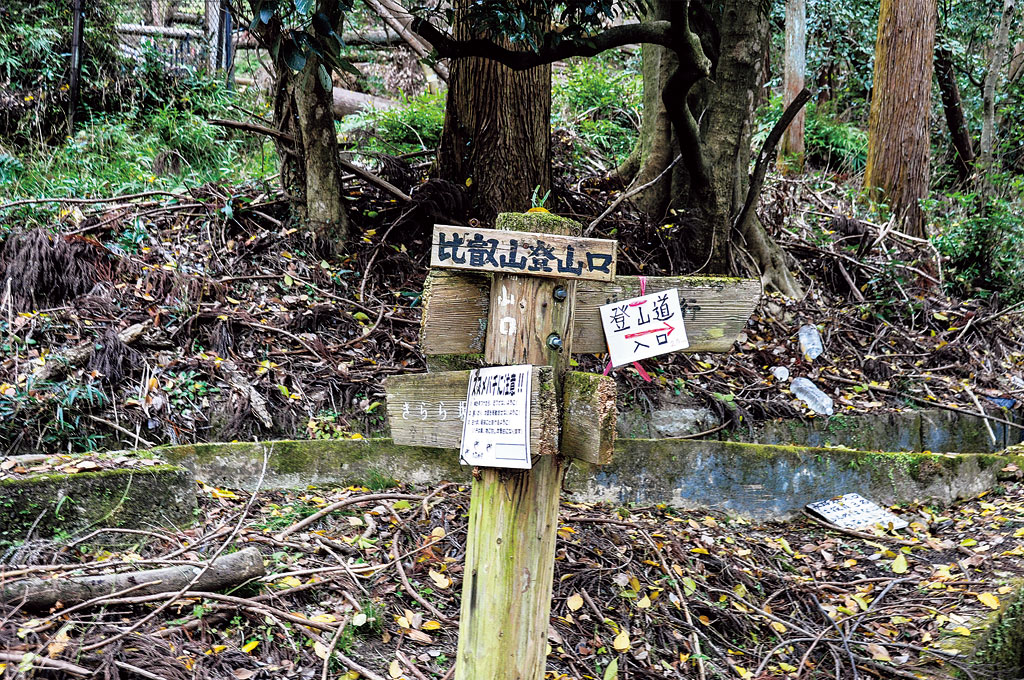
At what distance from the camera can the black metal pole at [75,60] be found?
867 centimetres

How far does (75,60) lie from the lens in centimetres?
868

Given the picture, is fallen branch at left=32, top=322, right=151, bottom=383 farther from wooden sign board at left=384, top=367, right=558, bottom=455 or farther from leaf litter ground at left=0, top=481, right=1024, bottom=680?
wooden sign board at left=384, top=367, right=558, bottom=455

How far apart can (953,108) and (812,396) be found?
919 cm

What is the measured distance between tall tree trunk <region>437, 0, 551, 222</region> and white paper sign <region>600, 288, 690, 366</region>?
13.1 ft

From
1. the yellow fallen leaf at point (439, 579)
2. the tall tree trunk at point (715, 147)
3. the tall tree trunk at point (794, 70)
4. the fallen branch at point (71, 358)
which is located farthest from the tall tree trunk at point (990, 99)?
the fallen branch at point (71, 358)

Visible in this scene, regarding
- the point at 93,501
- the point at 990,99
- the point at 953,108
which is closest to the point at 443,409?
the point at 93,501

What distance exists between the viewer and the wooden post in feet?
8.93

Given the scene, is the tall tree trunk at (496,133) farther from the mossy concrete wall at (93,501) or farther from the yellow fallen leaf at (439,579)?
the mossy concrete wall at (93,501)

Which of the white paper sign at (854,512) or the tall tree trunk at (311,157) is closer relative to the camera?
the white paper sign at (854,512)

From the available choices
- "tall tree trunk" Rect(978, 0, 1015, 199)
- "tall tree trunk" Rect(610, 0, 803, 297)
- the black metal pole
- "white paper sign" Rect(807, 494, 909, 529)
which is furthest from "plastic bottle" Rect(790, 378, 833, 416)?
the black metal pole

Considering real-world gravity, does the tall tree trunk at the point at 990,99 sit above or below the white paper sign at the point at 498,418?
above

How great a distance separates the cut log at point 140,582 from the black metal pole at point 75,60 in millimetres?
7007

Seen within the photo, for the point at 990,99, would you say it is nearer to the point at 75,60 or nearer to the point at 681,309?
the point at 681,309

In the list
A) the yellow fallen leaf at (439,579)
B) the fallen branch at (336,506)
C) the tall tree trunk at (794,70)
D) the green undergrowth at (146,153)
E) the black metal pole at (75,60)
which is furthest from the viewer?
the tall tree trunk at (794,70)
